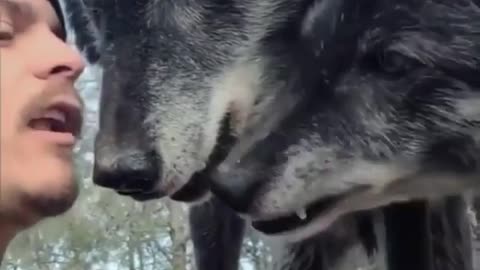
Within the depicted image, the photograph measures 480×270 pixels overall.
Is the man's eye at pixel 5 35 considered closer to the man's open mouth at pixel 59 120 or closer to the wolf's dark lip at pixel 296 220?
the man's open mouth at pixel 59 120

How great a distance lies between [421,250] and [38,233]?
1.38 ft

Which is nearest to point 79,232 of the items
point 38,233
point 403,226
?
point 38,233

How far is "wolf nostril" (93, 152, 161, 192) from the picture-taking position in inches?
15.9

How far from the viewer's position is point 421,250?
51cm

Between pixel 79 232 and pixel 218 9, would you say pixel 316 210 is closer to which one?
pixel 218 9

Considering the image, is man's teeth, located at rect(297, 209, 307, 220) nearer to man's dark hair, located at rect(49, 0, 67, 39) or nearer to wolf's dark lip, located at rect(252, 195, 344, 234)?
wolf's dark lip, located at rect(252, 195, 344, 234)

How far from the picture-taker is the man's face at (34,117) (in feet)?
1.27

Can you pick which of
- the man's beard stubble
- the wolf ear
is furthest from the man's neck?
the wolf ear

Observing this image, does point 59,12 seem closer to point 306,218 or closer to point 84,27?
point 84,27

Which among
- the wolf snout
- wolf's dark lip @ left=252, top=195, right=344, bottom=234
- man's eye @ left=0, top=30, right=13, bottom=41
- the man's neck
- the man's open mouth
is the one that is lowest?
wolf's dark lip @ left=252, top=195, right=344, bottom=234

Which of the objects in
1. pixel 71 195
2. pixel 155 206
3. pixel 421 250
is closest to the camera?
pixel 71 195

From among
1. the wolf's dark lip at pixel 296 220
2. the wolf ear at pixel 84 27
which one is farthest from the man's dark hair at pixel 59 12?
the wolf's dark lip at pixel 296 220

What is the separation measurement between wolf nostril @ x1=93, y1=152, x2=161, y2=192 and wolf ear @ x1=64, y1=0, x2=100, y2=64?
9 cm

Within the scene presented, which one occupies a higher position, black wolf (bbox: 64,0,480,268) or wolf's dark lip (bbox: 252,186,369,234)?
black wolf (bbox: 64,0,480,268)
